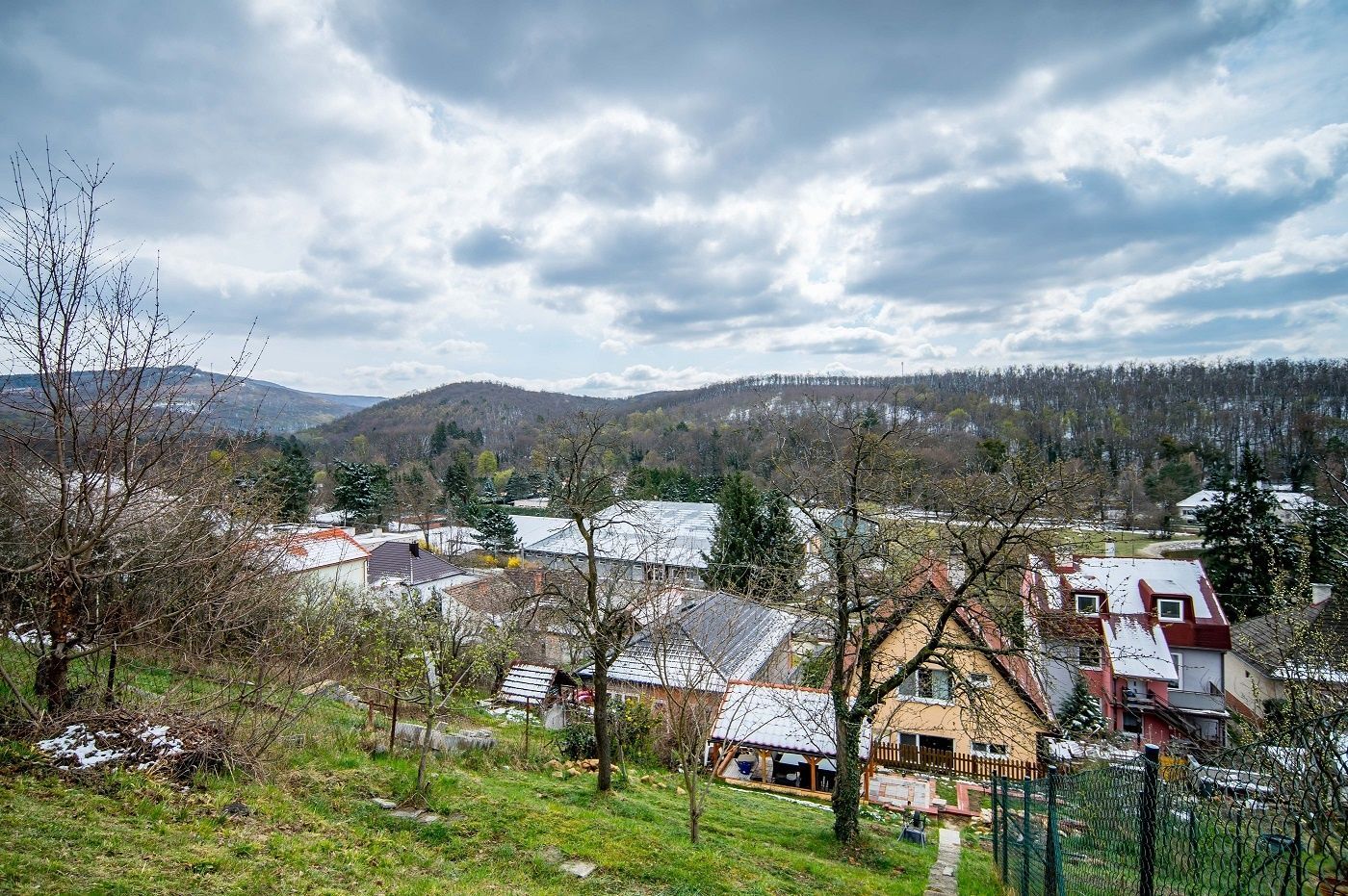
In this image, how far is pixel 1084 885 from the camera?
4.36 meters

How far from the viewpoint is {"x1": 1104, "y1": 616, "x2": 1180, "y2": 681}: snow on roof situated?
20.9 m

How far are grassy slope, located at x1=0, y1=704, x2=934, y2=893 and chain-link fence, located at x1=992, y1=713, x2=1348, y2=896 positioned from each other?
Answer: 3720 millimetres

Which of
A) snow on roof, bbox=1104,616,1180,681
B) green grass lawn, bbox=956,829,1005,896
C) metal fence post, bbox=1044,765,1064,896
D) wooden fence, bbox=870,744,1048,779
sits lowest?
wooden fence, bbox=870,744,1048,779

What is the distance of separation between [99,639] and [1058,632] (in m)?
11.6

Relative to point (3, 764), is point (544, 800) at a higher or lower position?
lower

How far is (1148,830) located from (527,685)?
14185 millimetres

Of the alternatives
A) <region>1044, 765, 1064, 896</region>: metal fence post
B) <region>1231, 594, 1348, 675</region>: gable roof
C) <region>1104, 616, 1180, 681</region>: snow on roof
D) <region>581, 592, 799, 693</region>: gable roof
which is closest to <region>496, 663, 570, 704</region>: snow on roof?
<region>581, 592, 799, 693</region>: gable roof

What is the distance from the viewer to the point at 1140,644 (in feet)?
71.5

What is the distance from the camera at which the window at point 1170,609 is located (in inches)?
957

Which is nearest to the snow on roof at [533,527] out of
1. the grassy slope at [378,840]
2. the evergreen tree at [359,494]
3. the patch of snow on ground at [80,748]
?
the evergreen tree at [359,494]

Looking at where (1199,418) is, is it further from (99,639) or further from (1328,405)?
(99,639)

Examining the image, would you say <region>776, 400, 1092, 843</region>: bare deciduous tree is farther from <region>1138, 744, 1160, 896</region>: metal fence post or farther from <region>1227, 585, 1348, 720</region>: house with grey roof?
<region>1138, 744, 1160, 896</region>: metal fence post

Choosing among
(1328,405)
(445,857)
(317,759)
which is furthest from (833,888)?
(1328,405)

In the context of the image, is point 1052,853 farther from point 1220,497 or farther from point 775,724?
point 1220,497
